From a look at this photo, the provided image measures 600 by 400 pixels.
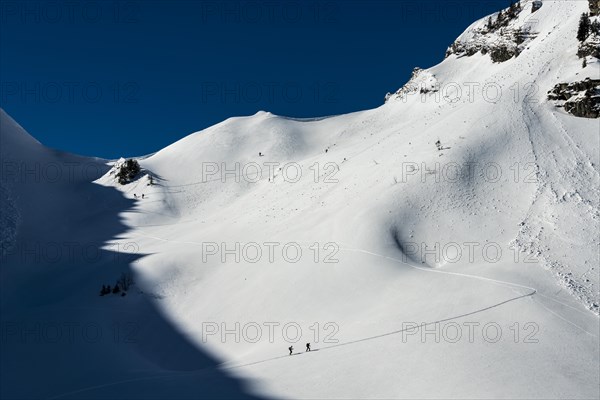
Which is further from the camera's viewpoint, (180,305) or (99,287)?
(99,287)

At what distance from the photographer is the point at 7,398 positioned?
2016cm

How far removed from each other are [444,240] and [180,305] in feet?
61.8

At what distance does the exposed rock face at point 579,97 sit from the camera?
4262 centimetres

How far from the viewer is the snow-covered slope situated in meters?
20.8

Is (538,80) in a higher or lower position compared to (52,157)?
higher

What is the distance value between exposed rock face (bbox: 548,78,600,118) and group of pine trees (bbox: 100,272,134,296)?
42008 millimetres

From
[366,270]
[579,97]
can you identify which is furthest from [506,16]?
[366,270]

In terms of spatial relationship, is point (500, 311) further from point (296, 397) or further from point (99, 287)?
point (99, 287)

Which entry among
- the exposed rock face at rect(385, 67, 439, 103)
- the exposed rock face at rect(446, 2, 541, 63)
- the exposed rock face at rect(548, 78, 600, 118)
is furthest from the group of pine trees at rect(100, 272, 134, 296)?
the exposed rock face at rect(446, 2, 541, 63)

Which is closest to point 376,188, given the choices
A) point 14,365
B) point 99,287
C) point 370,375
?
point 370,375

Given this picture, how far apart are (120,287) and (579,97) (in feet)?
145

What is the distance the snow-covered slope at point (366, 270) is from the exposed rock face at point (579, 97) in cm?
117

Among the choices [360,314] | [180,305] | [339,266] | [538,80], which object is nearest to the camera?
[360,314]

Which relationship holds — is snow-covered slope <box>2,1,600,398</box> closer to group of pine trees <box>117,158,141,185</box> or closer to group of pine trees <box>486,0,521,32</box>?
group of pine trees <box>117,158,141,185</box>
